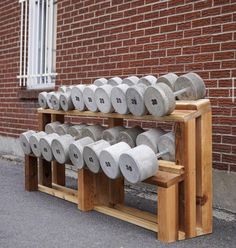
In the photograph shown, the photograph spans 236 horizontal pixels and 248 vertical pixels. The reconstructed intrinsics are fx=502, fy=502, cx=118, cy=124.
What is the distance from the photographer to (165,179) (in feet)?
12.9

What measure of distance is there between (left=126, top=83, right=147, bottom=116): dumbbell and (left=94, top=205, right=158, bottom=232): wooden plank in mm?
936

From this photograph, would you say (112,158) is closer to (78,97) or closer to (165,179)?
(165,179)

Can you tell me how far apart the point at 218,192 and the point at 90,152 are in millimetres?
1395

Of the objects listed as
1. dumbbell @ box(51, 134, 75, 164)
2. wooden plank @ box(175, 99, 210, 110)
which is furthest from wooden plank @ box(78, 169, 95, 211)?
wooden plank @ box(175, 99, 210, 110)

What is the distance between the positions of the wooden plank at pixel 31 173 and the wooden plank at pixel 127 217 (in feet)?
3.92

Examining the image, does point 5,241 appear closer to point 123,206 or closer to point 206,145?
point 123,206

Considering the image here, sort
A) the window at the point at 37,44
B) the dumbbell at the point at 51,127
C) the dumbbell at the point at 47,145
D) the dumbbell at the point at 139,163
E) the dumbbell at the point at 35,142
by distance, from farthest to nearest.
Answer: the window at the point at 37,44 → the dumbbell at the point at 51,127 → the dumbbell at the point at 35,142 → the dumbbell at the point at 47,145 → the dumbbell at the point at 139,163

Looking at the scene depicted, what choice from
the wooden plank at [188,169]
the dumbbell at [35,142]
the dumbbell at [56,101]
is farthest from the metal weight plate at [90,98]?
the wooden plank at [188,169]

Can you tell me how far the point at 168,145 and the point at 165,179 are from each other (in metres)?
0.36

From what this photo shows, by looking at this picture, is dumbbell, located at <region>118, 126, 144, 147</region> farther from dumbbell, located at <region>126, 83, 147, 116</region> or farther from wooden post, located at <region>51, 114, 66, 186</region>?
wooden post, located at <region>51, 114, 66, 186</region>

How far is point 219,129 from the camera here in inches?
194

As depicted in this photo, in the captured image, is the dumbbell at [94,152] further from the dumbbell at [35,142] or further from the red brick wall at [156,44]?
the red brick wall at [156,44]

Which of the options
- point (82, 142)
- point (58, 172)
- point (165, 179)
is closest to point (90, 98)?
point (82, 142)

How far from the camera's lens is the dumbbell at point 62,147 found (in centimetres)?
491
